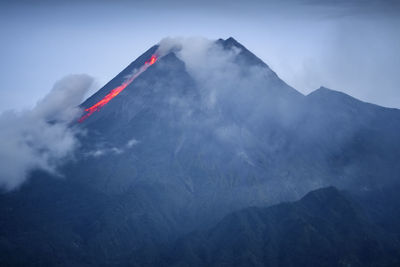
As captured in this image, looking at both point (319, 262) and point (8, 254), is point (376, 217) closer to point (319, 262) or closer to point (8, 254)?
point (319, 262)

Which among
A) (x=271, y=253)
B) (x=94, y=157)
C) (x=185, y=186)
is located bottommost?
(x=271, y=253)

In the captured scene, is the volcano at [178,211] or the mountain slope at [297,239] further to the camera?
the volcano at [178,211]

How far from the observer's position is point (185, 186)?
601ft

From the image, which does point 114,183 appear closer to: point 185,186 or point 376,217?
point 185,186

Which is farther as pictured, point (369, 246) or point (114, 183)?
point (114, 183)

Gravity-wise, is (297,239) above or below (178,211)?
below

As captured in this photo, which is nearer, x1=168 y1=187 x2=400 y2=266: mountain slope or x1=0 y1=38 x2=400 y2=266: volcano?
x1=168 y1=187 x2=400 y2=266: mountain slope

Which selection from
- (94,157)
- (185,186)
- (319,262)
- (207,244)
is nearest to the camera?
(319,262)

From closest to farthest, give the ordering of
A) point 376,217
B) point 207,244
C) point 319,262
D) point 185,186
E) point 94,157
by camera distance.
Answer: point 319,262 < point 207,244 < point 376,217 < point 185,186 < point 94,157

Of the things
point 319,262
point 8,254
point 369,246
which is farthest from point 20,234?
point 369,246

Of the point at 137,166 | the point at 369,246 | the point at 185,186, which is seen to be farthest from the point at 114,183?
the point at 369,246

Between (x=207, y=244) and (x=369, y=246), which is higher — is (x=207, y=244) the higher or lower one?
the higher one

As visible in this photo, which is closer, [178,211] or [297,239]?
[297,239]

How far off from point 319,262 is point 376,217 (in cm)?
4551
